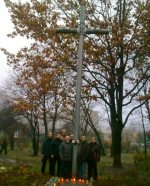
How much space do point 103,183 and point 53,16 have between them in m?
12.2

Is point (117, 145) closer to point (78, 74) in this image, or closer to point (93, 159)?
point (93, 159)

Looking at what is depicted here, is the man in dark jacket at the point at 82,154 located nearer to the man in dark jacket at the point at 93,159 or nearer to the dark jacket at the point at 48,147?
the man in dark jacket at the point at 93,159

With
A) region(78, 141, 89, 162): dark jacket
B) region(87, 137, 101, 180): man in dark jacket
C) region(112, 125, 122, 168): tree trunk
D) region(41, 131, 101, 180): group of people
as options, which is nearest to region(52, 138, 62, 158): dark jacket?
region(41, 131, 101, 180): group of people

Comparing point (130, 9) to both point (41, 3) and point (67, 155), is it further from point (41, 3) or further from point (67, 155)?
point (67, 155)

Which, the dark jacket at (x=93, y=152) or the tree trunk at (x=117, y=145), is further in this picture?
the tree trunk at (x=117, y=145)

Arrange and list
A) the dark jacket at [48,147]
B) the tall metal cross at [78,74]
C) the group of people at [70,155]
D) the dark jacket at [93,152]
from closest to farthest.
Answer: the tall metal cross at [78,74], the group of people at [70,155], the dark jacket at [93,152], the dark jacket at [48,147]

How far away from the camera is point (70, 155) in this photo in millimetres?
18031

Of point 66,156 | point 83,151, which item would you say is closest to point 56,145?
point 66,156

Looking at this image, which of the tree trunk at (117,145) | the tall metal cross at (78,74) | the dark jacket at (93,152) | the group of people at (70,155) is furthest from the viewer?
the tree trunk at (117,145)

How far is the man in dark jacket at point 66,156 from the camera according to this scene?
18.0 meters

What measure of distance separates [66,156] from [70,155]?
0.20 m

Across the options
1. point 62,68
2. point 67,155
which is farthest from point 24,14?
point 67,155

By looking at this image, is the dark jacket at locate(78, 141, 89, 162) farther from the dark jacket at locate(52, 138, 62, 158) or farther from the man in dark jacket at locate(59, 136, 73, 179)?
the dark jacket at locate(52, 138, 62, 158)

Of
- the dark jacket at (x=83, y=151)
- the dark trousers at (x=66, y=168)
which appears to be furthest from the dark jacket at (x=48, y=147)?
the dark jacket at (x=83, y=151)
